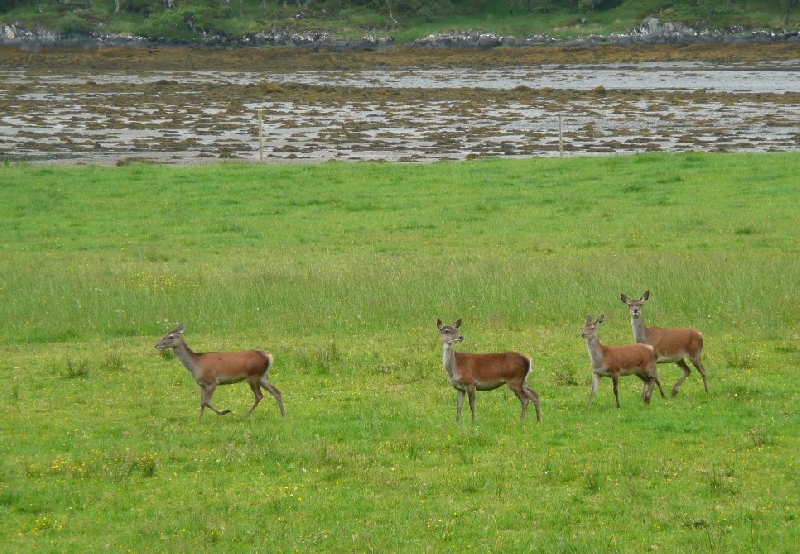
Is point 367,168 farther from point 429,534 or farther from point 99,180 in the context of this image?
point 429,534

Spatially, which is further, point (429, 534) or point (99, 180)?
point (99, 180)

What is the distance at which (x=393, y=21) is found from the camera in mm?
144500

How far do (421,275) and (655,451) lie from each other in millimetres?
11515

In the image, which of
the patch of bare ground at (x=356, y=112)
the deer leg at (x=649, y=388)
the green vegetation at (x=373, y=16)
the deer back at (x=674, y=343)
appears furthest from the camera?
the green vegetation at (x=373, y=16)

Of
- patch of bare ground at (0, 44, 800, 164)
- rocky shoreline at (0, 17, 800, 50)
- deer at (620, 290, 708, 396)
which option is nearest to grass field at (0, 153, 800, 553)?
deer at (620, 290, 708, 396)

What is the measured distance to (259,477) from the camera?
39.9 ft

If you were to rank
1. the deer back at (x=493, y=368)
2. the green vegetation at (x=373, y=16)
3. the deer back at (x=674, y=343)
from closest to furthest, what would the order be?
the deer back at (x=493, y=368) < the deer back at (x=674, y=343) < the green vegetation at (x=373, y=16)

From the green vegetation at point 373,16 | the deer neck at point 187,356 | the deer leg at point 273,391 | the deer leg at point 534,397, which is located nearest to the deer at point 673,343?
the deer leg at point 534,397

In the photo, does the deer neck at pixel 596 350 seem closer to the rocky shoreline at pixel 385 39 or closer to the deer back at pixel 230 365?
the deer back at pixel 230 365

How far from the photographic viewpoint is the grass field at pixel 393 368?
1084 centimetres

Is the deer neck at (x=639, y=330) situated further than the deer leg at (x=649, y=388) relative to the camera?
Yes

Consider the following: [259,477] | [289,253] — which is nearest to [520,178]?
[289,253]

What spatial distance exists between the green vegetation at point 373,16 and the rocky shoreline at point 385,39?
108cm

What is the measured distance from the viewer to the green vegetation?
135 meters
